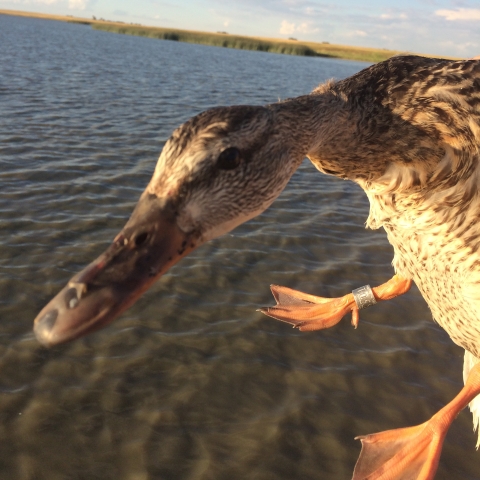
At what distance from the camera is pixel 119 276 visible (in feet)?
5.80

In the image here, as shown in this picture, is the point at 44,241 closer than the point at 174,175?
No

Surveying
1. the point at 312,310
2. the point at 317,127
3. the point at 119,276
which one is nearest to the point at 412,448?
the point at 312,310

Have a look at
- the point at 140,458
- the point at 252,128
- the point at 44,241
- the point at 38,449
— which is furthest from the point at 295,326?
the point at 44,241

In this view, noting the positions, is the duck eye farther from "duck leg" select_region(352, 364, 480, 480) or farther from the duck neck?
"duck leg" select_region(352, 364, 480, 480)

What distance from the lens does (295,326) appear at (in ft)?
12.6

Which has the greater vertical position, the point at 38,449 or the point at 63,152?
the point at 63,152

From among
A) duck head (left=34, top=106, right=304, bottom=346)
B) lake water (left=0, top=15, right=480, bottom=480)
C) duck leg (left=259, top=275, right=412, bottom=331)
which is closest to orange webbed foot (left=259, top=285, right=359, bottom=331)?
duck leg (left=259, top=275, right=412, bottom=331)

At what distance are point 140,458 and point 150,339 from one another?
1.13 m

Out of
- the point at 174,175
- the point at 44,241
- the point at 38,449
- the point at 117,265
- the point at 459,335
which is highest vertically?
the point at 174,175

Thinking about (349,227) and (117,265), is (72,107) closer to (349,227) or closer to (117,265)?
(349,227)

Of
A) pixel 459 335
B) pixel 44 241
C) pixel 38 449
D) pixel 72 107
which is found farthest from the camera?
pixel 72 107

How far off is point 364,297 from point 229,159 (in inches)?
89.3

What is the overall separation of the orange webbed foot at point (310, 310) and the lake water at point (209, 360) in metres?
0.27

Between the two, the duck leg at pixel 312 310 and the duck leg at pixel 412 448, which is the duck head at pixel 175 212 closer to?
the duck leg at pixel 412 448
